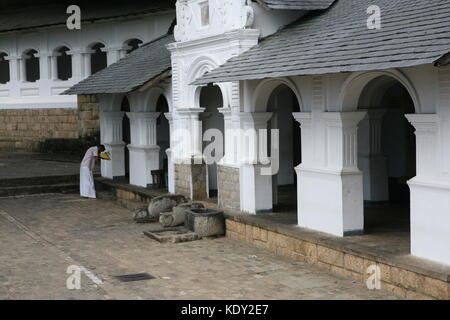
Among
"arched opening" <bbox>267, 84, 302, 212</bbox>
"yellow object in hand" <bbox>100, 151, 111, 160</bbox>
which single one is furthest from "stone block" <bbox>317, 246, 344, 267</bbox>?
"yellow object in hand" <bbox>100, 151, 111, 160</bbox>

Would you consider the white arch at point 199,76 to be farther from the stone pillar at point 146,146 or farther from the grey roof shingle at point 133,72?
the stone pillar at point 146,146

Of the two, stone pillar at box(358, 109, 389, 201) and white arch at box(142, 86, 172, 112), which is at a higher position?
white arch at box(142, 86, 172, 112)

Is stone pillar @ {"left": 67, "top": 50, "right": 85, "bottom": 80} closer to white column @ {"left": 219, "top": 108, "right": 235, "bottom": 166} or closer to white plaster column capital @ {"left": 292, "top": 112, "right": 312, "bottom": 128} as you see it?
white column @ {"left": 219, "top": 108, "right": 235, "bottom": 166}

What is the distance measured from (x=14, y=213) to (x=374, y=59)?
1068 centimetres

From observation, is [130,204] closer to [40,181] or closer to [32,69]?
[40,181]

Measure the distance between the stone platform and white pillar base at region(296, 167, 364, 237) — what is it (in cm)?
20

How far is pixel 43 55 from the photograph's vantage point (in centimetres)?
2920

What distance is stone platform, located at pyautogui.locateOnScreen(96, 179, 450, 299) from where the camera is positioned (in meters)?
9.02

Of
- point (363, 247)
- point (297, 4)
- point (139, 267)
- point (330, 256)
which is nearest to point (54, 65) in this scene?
point (297, 4)

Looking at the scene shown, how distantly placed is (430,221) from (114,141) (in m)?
12.7

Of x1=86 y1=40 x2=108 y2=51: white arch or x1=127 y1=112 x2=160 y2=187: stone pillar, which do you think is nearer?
x1=127 y1=112 x2=160 y2=187: stone pillar

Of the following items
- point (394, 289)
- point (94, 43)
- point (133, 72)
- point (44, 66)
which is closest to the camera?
point (394, 289)

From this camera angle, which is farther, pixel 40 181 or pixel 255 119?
pixel 40 181

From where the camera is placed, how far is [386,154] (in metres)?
15.7
